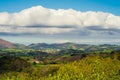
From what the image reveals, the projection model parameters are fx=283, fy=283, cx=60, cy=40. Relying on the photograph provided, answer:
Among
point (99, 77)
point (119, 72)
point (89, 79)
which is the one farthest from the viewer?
point (119, 72)

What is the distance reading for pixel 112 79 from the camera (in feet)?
392

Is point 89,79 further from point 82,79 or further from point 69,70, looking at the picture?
point 69,70

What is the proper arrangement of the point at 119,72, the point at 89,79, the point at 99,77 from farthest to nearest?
the point at 119,72
the point at 89,79
the point at 99,77

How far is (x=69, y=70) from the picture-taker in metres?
162

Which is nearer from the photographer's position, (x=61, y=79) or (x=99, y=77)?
(x=99, y=77)

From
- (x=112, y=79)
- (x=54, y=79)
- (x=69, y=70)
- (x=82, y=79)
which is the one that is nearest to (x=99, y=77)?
(x=82, y=79)

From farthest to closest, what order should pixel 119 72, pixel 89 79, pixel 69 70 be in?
pixel 69 70, pixel 119 72, pixel 89 79

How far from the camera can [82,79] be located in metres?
110

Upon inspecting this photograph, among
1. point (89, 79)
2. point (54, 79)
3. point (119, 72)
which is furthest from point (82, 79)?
point (119, 72)

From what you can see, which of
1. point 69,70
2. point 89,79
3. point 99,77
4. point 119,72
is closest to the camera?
point 99,77

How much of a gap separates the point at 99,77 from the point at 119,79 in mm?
12294

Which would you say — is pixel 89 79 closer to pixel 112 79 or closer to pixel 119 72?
pixel 112 79

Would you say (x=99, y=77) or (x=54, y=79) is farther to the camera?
(x=54, y=79)

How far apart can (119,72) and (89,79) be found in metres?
23.7
